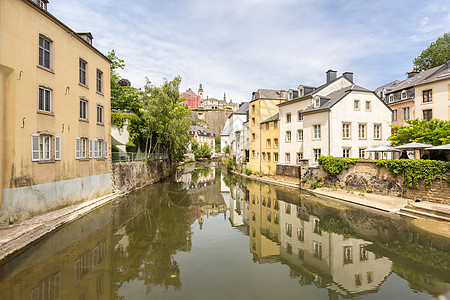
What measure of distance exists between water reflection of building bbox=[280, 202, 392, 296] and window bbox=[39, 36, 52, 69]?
1558 centimetres

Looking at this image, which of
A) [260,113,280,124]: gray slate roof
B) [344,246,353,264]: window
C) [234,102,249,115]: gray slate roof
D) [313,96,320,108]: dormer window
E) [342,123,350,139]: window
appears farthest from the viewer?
[234,102,249,115]: gray slate roof

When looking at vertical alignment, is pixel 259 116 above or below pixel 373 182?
above

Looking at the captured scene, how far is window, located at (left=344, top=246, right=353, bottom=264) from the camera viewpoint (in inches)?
337

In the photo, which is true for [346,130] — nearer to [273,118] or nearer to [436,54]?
[273,118]

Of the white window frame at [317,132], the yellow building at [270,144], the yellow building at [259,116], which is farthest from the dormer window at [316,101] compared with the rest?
the yellow building at [259,116]

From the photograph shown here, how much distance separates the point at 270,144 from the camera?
32.3 metres

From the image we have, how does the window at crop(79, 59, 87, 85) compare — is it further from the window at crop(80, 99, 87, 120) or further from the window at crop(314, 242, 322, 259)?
the window at crop(314, 242, 322, 259)

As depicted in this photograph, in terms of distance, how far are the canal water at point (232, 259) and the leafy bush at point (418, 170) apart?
12.8 feet

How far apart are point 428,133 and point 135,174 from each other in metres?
26.0

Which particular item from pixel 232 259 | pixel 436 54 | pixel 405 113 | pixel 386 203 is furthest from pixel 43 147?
pixel 436 54

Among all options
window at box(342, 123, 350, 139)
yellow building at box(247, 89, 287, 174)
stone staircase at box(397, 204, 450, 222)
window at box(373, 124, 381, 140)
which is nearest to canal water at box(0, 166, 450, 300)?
stone staircase at box(397, 204, 450, 222)

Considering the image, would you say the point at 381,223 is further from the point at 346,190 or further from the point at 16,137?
the point at 16,137

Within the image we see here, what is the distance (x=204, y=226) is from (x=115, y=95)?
70.8 feet

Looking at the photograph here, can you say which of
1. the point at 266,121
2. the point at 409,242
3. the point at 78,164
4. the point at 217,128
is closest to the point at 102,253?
the point at 78,164
